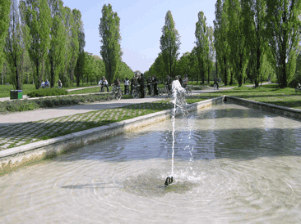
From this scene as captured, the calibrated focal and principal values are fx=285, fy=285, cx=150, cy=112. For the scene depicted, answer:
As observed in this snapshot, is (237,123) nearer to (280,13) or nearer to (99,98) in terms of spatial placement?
(99,98)

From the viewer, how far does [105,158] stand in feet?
18.8

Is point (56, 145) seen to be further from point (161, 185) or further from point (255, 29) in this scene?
point (255, 29)

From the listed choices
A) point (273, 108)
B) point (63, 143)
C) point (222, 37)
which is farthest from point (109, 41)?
point (63, 143)

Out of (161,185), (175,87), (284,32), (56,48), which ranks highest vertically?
(56,48)

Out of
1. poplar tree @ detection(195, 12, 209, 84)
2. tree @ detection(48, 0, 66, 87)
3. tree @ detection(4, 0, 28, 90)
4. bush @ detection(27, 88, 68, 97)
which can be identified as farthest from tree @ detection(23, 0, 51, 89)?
poplar tree @ detection(195, 12, 209, 84)

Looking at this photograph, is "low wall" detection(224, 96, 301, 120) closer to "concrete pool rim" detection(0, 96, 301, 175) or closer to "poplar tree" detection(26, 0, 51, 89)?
"concrete pool rim" detection(0, 96, 301, 175)

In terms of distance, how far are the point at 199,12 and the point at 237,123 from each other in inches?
1889

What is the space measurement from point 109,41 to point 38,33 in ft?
68.4

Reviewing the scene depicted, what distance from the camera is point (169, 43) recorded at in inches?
1989

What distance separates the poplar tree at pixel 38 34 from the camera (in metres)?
30.0

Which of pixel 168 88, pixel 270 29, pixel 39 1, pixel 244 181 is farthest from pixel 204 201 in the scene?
pixel 39 1

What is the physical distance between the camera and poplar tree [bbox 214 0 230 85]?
129 feet

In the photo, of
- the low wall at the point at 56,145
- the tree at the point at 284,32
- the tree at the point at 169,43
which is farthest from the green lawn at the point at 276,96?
the tree at the point at 169,43

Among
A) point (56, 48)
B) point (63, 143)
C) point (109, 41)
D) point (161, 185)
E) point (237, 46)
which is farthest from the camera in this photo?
point (109, 41)
